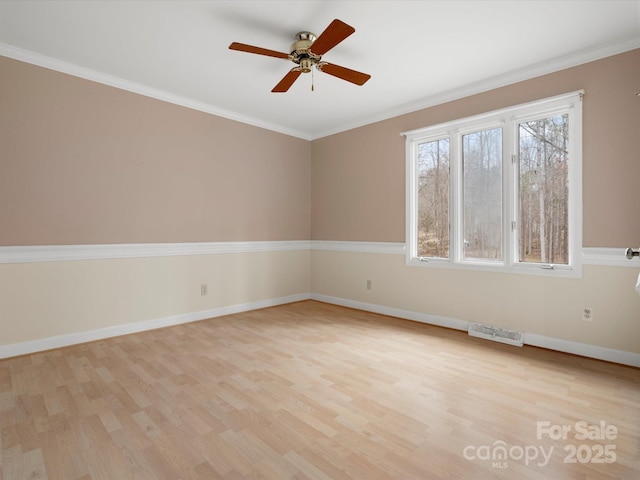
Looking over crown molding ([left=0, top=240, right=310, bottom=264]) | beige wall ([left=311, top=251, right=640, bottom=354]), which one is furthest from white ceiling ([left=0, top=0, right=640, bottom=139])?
beige wall ([left=311, top=251, right=640, bottom=354])

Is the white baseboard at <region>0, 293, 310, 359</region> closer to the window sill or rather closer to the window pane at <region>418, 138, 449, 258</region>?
the window sill

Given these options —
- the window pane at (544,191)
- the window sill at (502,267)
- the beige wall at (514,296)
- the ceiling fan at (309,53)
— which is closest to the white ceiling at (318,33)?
the ceiling fan at (309,53)

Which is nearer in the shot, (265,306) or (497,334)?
(497,334)

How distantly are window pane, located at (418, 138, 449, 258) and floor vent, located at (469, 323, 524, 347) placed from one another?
0.89 metres

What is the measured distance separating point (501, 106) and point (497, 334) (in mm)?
2393

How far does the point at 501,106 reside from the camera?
344 cm

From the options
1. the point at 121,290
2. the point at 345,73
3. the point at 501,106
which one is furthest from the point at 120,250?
the point at 501,106

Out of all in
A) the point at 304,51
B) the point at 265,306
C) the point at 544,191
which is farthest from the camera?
the point at 265,306

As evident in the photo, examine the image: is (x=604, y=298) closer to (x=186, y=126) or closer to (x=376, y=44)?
(x=376, y=44)

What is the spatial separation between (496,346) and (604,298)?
3.26 feet

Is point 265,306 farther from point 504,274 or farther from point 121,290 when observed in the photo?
point 504,274

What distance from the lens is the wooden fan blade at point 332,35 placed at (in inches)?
81.3

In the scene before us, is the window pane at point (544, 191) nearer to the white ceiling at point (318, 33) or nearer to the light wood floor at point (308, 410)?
the white ceiling at point (318, 33)

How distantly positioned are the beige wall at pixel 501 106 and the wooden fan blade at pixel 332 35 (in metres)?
2.09
